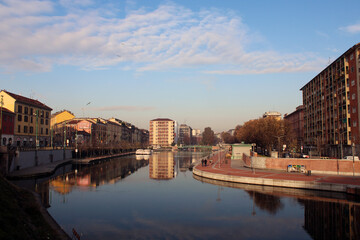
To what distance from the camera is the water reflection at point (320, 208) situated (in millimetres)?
21859

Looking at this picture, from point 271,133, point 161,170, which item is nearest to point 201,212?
point 161,170

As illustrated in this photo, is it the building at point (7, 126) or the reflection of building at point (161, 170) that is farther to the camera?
the building at point (7, 126)

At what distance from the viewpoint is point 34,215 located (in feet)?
69.0

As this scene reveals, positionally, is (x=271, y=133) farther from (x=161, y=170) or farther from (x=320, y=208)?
(x=320, y=208)

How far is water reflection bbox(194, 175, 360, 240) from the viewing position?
21859 mm

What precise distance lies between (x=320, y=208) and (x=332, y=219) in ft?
11.2

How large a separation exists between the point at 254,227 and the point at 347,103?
178 ft

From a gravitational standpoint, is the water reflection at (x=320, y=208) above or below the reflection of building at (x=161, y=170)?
above

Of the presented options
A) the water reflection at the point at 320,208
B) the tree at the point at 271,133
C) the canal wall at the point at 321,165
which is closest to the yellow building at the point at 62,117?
the tree at the point at 271,133

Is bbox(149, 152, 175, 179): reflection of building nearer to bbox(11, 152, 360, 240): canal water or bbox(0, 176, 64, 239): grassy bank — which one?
bbox(11, 152, 360, 240): canal water

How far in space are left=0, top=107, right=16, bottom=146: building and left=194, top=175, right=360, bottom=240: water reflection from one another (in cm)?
4987

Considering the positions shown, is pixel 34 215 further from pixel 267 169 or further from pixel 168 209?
pixel 267 169

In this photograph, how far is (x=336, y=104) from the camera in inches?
2815

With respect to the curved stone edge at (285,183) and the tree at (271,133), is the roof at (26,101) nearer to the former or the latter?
the curved stone edge at (285,183)
